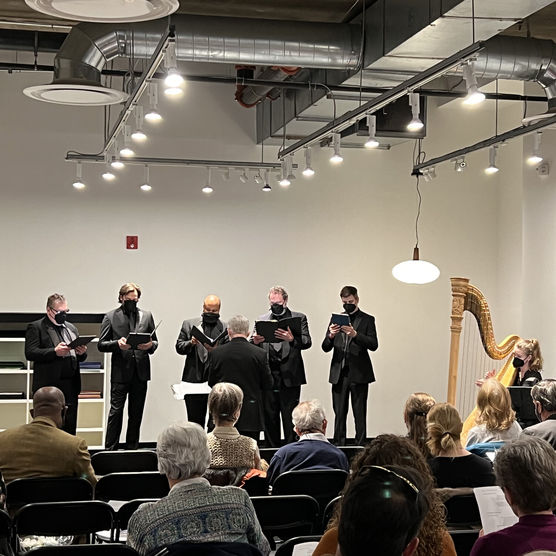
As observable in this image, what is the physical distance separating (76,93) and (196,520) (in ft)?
12.7

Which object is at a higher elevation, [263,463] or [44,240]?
[44,240]

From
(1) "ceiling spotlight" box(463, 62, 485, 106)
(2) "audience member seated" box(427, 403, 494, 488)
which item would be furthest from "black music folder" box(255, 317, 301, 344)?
(2) "audience member seated" box(427, 403, 494, 488)

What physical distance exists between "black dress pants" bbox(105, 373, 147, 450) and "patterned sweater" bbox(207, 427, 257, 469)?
4.28 m

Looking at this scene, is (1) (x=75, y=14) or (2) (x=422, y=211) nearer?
(1) (x=75, y=14)

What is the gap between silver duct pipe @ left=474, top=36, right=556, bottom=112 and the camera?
24.9 feet

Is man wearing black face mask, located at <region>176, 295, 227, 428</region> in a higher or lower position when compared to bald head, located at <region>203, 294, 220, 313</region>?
lower

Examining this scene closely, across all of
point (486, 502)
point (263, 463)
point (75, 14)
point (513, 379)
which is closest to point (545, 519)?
point (486, 502)

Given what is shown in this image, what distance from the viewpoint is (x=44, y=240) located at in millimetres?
10516

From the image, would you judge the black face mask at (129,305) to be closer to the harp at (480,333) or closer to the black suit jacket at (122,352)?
the black suit jacket at (122,352)

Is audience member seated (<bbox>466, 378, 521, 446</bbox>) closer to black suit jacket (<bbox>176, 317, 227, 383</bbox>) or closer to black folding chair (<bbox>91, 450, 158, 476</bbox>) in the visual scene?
black folding chair (<bbox>91, 450, 158, 476</bbox>)

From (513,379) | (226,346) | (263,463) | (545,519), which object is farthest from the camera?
(513,379)

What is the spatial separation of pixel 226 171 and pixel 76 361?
2.76m

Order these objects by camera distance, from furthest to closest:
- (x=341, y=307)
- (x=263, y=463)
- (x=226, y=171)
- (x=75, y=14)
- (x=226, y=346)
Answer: (x=341, y=307) → (x=226, y=171) → (x=226, y=346) → (x=263, y=463) → (x=75, y=14)

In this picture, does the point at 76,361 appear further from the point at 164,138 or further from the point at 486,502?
the point at 486,502
